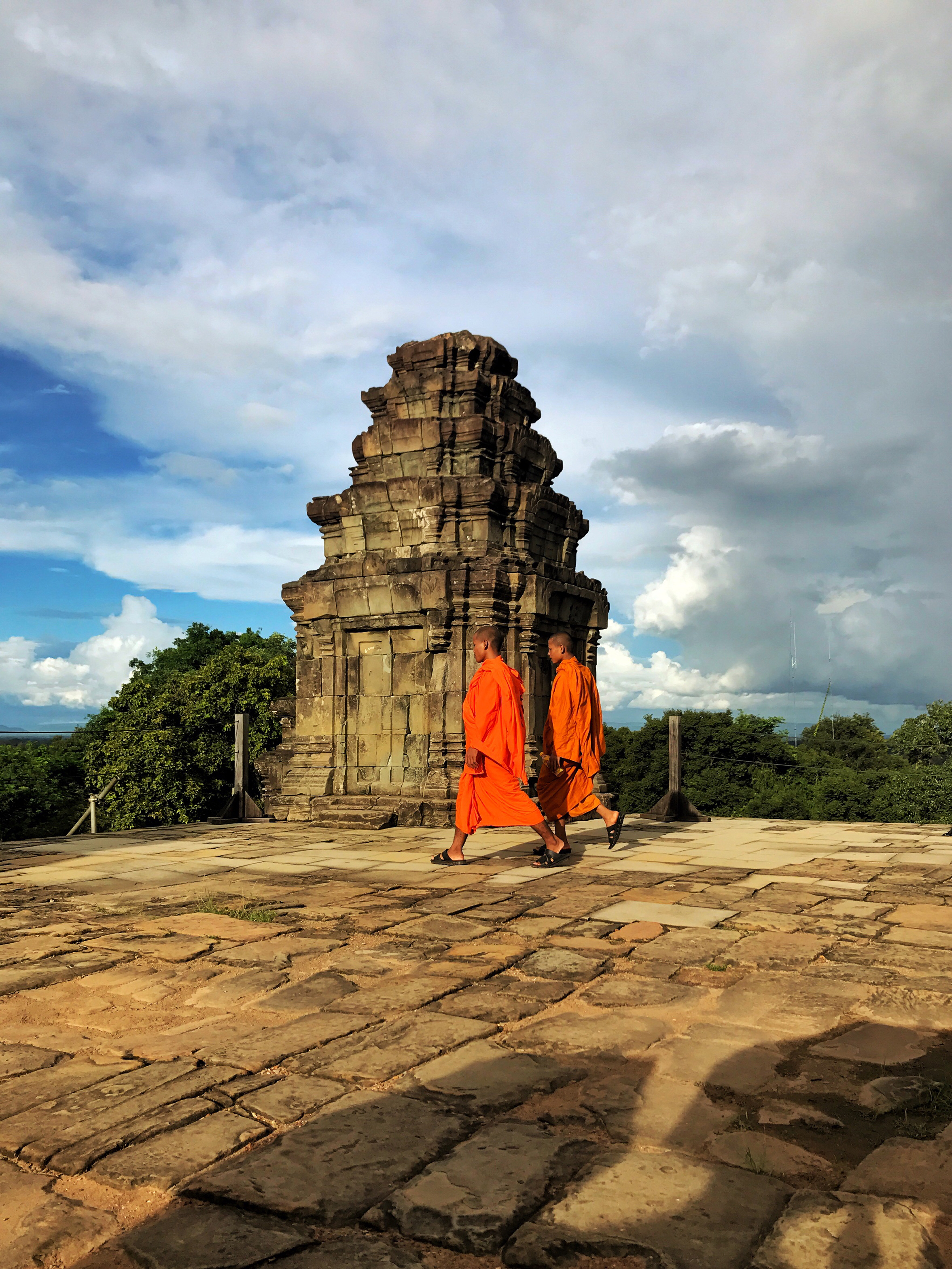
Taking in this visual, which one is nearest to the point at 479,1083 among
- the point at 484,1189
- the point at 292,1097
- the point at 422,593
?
the point at 292,1097

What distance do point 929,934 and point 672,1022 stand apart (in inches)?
77.6

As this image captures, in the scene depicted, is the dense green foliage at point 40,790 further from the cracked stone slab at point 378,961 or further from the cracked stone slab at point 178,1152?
the cracked stone slab at point 178,1152

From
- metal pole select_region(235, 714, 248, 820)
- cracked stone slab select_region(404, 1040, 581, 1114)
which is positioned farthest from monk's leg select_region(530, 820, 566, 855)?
metal pole select_region(235, 714, 248, 820)

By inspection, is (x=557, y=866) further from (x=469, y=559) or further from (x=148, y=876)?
(x=469, y=559)

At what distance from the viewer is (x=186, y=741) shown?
879 inches

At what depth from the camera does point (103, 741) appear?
25.3 metres

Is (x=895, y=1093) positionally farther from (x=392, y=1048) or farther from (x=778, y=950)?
(x=778, y=950)

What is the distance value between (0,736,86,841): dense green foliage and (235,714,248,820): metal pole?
17.6 m

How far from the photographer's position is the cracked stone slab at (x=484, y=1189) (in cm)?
196

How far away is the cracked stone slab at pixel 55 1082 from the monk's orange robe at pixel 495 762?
4279 mm

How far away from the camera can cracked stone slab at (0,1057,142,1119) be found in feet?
8.72

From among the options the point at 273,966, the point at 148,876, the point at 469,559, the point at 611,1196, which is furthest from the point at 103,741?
the point at 611,1196

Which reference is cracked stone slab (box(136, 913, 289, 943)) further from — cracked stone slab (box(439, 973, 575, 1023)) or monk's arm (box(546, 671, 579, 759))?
monk's arm (box(546, 671, 579, 759))

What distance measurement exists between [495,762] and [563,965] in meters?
3.16
